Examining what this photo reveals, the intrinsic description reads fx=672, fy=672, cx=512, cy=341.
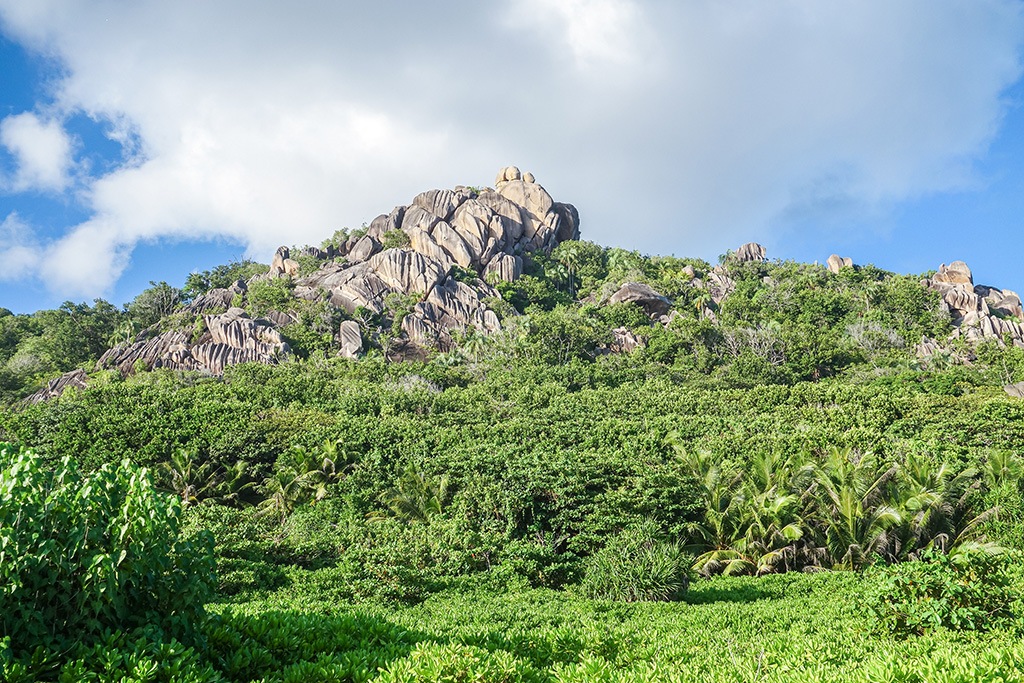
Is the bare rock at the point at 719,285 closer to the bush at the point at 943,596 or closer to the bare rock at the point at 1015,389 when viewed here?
the bare rock at the point at 1015,389

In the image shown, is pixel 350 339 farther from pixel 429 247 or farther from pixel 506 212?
pixel 506 212

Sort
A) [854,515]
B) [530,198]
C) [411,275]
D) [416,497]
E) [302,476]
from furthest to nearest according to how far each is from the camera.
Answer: [530,198] < [411,275] < [302,476] < [416,497] < [854,515]

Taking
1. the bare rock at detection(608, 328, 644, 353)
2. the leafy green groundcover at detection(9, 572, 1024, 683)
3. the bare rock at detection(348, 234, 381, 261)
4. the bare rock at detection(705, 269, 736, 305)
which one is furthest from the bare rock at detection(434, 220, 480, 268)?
the leafy green groundcover at detection(9, 572, 1024, 683)

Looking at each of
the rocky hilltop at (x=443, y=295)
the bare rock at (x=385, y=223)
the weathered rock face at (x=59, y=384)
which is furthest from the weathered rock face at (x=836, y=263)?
the weathered rock face at (x=59, y=384)

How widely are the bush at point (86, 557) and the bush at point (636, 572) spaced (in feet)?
31.9

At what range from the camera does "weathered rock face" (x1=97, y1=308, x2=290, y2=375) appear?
4838 cm

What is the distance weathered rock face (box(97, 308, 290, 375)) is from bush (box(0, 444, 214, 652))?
4449 centimetres

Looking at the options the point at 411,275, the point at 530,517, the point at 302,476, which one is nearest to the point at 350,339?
the point at 411,275

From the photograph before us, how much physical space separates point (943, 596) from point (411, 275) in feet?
184

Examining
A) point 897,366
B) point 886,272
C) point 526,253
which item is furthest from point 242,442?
point 886,272

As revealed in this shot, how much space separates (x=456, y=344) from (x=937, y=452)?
3857cm

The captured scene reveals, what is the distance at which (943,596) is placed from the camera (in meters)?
7.83

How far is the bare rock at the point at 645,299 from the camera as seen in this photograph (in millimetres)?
60312

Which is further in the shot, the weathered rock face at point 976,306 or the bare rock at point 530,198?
the bare rock at point 530,198
